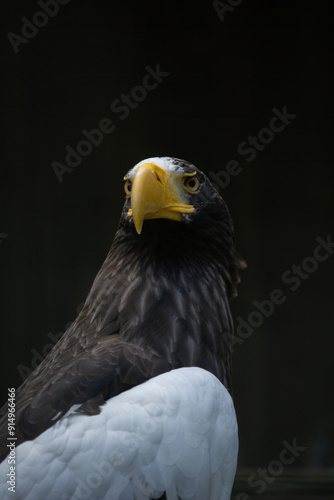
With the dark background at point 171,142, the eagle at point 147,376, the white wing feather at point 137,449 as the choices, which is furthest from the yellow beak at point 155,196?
the dark background at point 171,142

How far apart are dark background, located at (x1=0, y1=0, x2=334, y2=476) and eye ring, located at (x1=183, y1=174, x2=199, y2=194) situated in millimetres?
2054

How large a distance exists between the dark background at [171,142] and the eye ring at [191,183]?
80.9 inches

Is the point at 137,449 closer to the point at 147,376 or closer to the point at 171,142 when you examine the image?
the point at 147,376

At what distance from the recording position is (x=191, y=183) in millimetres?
2203

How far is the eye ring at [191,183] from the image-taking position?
2.19 metres

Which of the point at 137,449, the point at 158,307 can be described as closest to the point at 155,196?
the point at 158,307

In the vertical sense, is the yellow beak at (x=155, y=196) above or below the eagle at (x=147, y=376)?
above

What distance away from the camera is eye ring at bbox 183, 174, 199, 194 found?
2.19m

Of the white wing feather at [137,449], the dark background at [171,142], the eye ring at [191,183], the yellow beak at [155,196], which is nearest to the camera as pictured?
the white wing feather at [137,449]

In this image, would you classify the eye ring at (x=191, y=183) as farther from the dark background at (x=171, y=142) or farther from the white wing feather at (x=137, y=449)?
the dark background at (x=171, y=142)

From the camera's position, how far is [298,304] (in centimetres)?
435

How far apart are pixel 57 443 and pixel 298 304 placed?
2.82 meters

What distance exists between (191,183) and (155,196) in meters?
0.20

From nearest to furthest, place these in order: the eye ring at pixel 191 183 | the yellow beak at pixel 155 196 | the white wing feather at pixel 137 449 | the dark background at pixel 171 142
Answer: the white wing feather at pixel 137 449 < the yellow beak at pixel 155 196 < the eye ring at pixel 191 183 < the dark background at pixel 171 142
